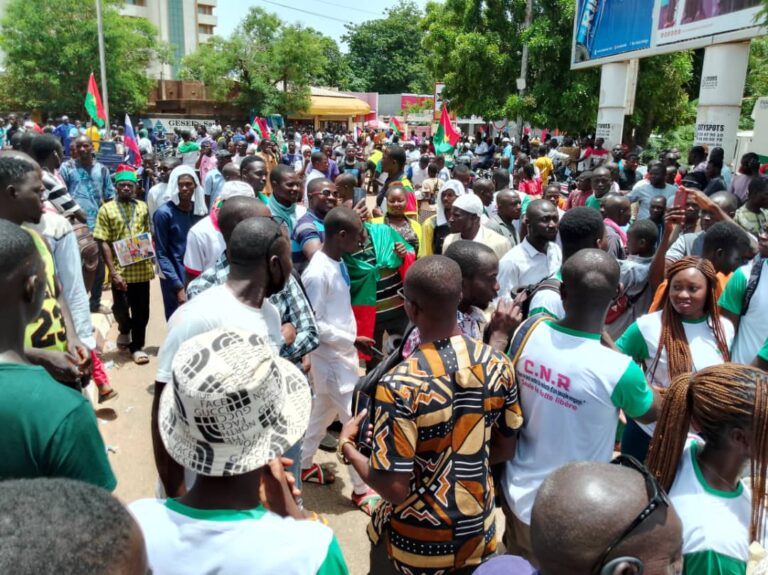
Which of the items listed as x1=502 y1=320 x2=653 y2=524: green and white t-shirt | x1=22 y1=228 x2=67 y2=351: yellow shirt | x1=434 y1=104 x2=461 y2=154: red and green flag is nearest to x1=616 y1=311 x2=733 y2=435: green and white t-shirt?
x1=502 y1=320 x2=653 y2=524: green and white t-shirt

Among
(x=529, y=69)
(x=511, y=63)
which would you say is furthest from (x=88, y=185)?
(x=529, y=69)

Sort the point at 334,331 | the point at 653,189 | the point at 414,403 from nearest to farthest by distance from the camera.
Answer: the point at 414,403 → the point at 334,331 → the point at 653,189

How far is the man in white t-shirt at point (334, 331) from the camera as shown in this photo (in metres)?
3.83

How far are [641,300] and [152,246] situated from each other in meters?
4.38

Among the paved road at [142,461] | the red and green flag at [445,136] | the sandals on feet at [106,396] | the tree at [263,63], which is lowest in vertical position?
the paved road at [142,461]

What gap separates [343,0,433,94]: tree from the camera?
5825 cm

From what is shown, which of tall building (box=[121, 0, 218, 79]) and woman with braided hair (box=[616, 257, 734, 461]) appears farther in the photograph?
tall building (box=[121, 0, 218, 79])

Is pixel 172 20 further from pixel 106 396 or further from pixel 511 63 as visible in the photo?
pixel 106 396

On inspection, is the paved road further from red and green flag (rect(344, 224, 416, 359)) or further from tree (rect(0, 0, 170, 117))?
tree (rect(0, 0, 170, 117))

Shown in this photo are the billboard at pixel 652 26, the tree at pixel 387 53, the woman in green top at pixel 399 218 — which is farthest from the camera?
the tree at pixel 387 53

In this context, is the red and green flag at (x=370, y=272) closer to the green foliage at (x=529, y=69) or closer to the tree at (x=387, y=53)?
the green foliage at (x=529, y=69)

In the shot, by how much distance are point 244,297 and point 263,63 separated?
121ft

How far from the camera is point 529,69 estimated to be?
20.7 metres

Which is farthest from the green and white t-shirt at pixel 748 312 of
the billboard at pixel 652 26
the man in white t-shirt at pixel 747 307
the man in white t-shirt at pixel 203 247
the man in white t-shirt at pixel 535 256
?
the billboard at pixel 652 26
